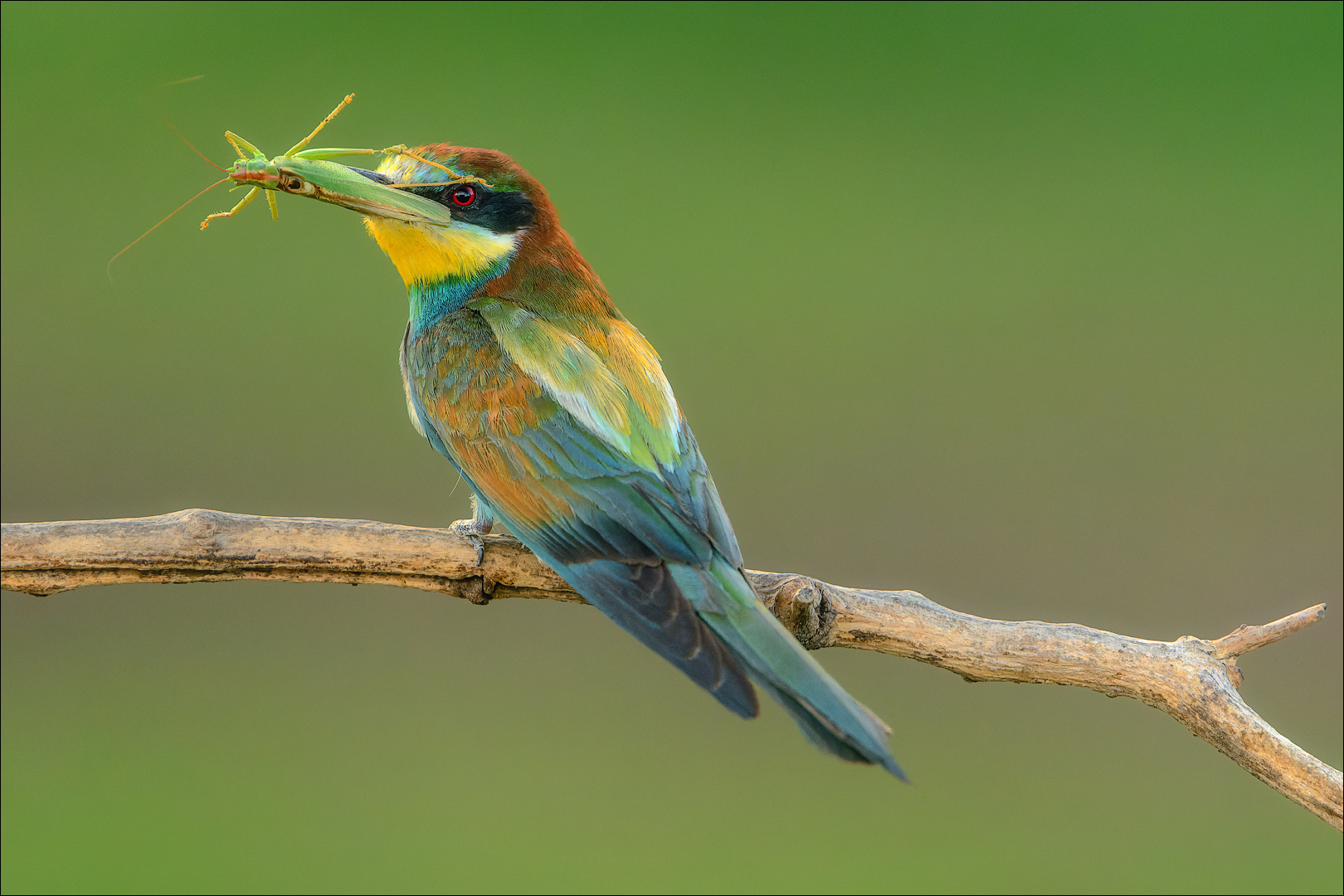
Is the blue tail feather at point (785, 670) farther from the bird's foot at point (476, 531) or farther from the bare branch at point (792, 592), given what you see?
the bird's foot at point (476, 531)

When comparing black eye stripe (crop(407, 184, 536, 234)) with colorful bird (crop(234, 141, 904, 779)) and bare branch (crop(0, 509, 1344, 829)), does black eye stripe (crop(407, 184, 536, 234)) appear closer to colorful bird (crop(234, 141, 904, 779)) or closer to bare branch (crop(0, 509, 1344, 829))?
colorful bird (crop(234, 141, 904, 779))

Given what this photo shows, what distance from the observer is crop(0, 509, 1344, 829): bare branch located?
3.69ft

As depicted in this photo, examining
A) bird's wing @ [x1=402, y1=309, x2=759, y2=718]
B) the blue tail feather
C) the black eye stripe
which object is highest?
the black eye stripe

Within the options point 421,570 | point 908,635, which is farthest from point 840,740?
point 421,570

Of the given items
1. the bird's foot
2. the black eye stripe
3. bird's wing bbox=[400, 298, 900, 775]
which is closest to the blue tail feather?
bird's wing bbox=[400, 298, 900, 775]

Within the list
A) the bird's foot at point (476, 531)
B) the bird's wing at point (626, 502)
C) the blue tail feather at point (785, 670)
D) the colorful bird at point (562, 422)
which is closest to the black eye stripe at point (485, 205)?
the colorful bird at point (562, 422)

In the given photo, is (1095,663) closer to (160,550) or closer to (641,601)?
(641,601)

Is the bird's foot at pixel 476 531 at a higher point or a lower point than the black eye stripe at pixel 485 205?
lower

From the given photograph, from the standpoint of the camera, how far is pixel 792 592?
3.83ft

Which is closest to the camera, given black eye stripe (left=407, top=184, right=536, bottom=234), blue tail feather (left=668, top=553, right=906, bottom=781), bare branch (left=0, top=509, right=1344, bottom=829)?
blue tail feather (left=668, top=553, right=906, bottom=781)

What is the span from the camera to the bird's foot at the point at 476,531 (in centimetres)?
121

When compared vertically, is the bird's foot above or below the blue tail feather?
above

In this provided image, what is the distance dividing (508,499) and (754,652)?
341 millimetres

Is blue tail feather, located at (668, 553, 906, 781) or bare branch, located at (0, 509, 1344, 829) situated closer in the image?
blue tail feather, located at (668, 553, 906, 781)
